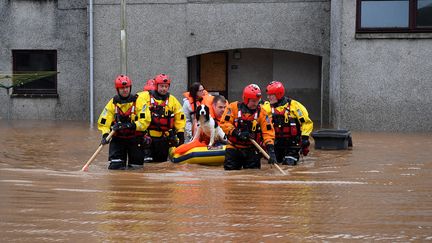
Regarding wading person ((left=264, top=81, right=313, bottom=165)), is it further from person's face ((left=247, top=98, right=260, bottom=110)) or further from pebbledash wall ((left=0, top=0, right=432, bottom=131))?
pebbledash wall ((left=0, top=0, right=432, bottom=131))

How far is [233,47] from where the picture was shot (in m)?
22.6

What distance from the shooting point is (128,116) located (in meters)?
11.9

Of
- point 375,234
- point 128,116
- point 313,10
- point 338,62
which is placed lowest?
point 375,234

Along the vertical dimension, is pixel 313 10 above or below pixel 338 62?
above

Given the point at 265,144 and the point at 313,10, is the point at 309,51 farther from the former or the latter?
the point at 265,144

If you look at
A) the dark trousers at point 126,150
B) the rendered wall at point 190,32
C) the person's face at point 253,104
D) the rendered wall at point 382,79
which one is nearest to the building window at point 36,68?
the rendered wall at point 190,32

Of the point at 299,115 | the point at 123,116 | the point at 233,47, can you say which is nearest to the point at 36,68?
the point at 233,47

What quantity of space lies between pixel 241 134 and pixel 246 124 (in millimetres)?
210

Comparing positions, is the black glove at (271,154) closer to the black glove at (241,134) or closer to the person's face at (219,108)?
the black glove at (241,134)

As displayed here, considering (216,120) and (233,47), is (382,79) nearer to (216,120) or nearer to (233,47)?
(233,47)

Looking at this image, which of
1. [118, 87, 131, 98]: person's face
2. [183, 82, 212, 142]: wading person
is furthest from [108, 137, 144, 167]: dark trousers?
[183, 82, 212, 142]: wading person

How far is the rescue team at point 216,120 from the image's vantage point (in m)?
11.5

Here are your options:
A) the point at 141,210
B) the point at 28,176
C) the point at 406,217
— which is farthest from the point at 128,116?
the point at 406,217

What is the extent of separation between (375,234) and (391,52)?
13.7 m
